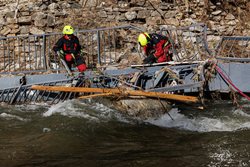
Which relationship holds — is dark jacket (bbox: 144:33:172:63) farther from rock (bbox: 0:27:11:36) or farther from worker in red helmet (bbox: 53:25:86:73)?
rock (bbox: 0:27:11:36)

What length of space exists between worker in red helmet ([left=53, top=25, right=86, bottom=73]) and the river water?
1238mm

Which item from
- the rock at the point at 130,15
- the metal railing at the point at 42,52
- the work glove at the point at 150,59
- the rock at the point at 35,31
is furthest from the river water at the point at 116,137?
the rock at the point at 130,15

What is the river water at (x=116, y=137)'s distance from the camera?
6.02 meters

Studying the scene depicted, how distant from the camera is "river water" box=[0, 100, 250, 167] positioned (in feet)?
19.7

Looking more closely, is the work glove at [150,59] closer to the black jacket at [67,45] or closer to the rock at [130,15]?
the black jacket at [67,45]

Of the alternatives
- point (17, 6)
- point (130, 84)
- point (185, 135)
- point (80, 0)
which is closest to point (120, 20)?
point (80, 0)

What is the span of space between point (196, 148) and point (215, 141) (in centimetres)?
52

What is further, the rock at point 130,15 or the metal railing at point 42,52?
the rock at point 130,15

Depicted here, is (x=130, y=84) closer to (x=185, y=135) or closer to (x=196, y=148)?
(x=185, y=135)

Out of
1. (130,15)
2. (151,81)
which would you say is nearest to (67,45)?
(151,81)

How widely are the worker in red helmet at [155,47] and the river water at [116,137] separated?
47.5 inches

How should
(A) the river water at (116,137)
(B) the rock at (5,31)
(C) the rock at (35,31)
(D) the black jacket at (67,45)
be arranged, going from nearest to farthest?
1. (A) the river water at (116,137)
2. (D) the black jacket at (67,45)
3. (C) the rock at (35,31)
4. (B) the rock at (5,31)

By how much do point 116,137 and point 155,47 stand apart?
125 inches

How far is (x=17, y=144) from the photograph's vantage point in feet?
22.3
